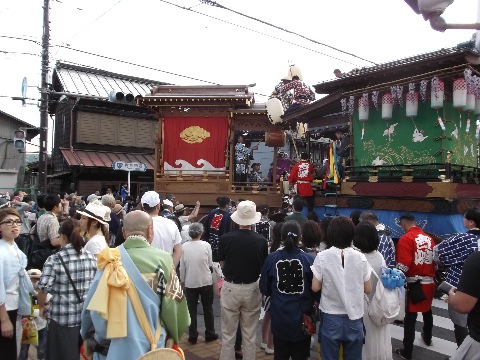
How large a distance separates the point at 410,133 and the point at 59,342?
10316mm

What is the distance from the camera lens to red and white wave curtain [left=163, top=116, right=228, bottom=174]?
52.7ft

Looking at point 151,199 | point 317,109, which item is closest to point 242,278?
point 151,199

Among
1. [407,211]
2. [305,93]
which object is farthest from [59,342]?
[305,93]

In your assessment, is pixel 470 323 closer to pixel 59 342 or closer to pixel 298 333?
pixel 298 333

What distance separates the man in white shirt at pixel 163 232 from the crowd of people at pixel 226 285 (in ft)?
0.05

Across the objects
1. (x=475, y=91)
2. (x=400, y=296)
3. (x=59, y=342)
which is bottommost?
(x=59, y=342)

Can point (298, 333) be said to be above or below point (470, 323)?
below

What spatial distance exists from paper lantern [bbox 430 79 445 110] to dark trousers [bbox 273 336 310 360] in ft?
25.9

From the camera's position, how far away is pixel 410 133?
1130 centimetres

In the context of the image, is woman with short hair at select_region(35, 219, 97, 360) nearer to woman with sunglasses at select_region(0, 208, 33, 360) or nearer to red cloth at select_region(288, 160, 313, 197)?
woman with sunglasses at select_region(0, 208, 33, 360)

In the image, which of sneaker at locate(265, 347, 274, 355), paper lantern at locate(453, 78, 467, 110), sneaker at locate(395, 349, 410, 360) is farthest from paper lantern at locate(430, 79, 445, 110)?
sneaker at locate(265, 347, 274, 355)


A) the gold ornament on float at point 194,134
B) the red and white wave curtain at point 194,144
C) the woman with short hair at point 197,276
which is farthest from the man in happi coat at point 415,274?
the gold ornament on float at point 194,134

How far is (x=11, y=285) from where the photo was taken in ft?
13.0

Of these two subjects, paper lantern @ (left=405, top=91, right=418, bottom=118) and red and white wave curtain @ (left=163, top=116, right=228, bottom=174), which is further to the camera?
red and white wave curtain @ (left=163, top=116, right=228, bottom=174)
